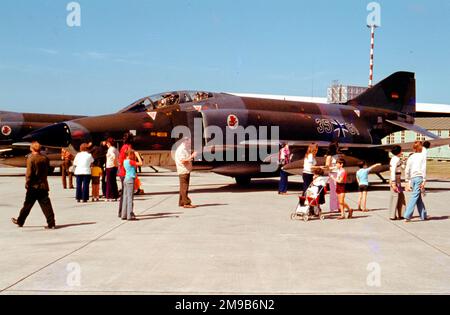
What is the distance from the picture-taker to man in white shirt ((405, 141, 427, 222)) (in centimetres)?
1026

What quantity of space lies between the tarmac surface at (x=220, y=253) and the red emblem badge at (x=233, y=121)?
18.5 feet

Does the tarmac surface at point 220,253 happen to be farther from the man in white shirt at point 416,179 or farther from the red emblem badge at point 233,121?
the red emblem badge at point 233,121

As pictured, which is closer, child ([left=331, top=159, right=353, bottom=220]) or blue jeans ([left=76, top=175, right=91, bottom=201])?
child ([left=331, top=159, right=353, bottom=220])

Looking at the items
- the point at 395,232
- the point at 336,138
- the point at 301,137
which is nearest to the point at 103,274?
the point at 395,232

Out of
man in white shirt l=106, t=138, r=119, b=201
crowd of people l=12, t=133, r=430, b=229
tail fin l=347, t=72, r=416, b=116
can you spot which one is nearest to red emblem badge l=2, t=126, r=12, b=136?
crowd of people l=12, t=133, r=430, b=229

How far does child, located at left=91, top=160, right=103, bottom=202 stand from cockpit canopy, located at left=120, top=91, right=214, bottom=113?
8.07ft

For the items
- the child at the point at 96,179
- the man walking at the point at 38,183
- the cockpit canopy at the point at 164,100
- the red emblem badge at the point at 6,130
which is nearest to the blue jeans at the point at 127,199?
the man walking at the point at 38,183

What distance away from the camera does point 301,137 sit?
1902cm

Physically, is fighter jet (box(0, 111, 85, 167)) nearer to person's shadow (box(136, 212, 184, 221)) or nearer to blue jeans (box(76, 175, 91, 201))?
blue jeans (box(76, 175, 91, 201))

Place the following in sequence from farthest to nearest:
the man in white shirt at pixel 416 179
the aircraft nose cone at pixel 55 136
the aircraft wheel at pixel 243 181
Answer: the aircraft wheel at pixel 243 181 < the aircraft nose cone at pixel 55 136 < the man in white shirt at pixel 416 179

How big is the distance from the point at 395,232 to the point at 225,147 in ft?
27.3

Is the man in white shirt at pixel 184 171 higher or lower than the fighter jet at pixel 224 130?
lower

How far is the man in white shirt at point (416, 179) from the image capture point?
10.3 m
